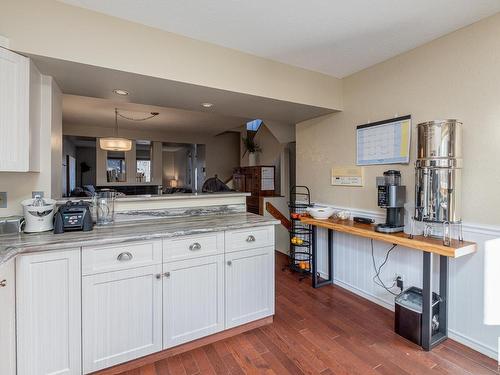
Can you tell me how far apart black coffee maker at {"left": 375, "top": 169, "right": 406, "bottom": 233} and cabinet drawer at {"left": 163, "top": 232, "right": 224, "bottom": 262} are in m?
1.36

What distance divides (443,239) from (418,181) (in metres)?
0.46

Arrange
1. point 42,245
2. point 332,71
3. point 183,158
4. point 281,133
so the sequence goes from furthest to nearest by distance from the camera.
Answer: point 183,158 → point 281,133 → point 332,71 → point 42,245

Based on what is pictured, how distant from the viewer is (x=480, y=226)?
186 cm

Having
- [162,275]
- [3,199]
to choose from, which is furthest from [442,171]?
[3,199]

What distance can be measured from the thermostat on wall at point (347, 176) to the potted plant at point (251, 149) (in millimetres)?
3099

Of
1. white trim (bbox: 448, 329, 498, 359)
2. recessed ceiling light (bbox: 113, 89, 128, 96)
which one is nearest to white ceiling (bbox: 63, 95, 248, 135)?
recessed ceiling light (bbox: 113, 89, 128, 96)

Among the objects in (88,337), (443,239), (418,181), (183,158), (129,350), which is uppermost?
(183,158)

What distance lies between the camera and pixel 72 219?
176cm

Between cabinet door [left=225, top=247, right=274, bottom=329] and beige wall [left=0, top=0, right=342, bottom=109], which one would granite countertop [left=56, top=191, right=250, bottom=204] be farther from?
beige wall [left=0, top=0, right=342, bottom=109]

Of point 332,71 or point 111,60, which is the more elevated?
point 332,71

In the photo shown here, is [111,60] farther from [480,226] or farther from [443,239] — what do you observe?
[480,226]

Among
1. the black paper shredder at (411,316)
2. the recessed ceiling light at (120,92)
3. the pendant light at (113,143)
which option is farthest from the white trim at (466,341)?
the pendant light at (113,143)

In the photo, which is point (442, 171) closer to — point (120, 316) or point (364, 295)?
point (364, 295)

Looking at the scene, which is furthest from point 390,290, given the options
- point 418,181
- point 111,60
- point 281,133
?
point 111,60
